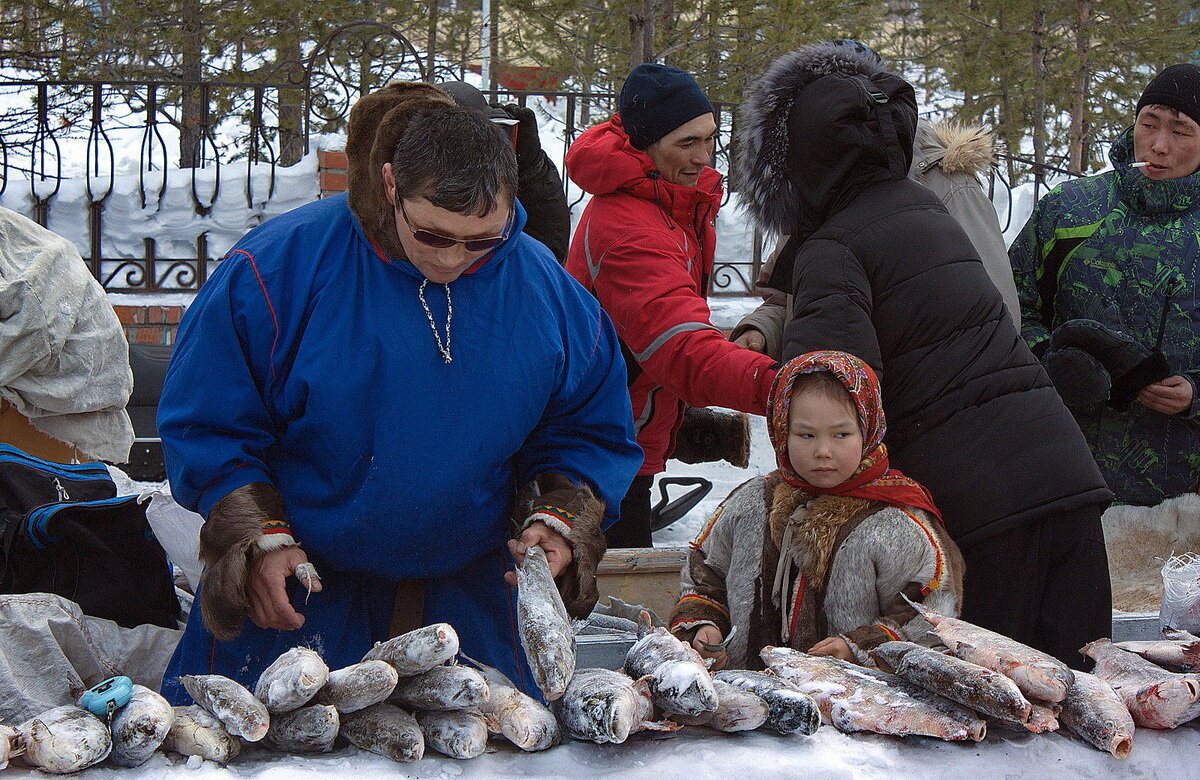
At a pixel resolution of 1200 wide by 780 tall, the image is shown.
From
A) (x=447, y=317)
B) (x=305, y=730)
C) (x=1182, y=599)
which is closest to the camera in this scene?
(x=305, y=730)

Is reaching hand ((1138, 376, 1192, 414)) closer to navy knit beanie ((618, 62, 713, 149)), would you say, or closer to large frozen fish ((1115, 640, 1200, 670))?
large frozen fish ((1115, 640, 1200, 670))

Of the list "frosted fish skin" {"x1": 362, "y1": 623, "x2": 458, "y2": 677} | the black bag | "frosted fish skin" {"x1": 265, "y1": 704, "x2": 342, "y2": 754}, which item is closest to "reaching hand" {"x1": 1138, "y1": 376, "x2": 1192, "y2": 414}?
"frosted fish skin" {"x1": 362, "y1": 623, "x2": 458, "y2": 677}

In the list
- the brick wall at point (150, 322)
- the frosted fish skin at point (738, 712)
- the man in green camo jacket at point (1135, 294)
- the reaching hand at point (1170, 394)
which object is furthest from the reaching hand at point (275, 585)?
the brick wall at point (150, 322)

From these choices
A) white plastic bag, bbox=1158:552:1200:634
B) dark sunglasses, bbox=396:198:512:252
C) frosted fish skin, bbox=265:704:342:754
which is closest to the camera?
frosted fish skin, bbox=265:704:342:754

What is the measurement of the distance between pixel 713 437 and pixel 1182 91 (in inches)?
58.7

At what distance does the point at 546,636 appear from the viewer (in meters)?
1.56

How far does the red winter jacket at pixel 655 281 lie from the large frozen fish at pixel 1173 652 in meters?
0.87

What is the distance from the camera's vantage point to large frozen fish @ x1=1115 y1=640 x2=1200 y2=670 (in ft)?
5.94

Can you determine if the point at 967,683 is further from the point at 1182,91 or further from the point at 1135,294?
the point at 1182,91

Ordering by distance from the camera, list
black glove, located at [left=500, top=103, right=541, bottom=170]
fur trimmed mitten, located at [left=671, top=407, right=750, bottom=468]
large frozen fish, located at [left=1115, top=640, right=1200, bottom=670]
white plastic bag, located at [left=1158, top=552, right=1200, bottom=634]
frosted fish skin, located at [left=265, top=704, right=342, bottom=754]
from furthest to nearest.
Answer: black glove, located at [left=500, top=103, right=541, bottom=170] → fur trimmed mitten, located at [left=671, top=407, right=750, bottom=468] → white plastic bag, located at [left=1158, top=552, right=1200, bottom=634] → large frozen fish, located at [left=1115, top=640, right=1200, bottom=670] → frosted fish skin, located at [left=265, top=704, right=342, bottom=754]

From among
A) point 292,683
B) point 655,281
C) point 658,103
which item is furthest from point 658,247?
point 292,683

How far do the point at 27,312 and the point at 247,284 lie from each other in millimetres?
1765

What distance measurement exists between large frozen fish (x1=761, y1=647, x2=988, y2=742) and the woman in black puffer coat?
61cm

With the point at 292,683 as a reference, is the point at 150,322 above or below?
below
